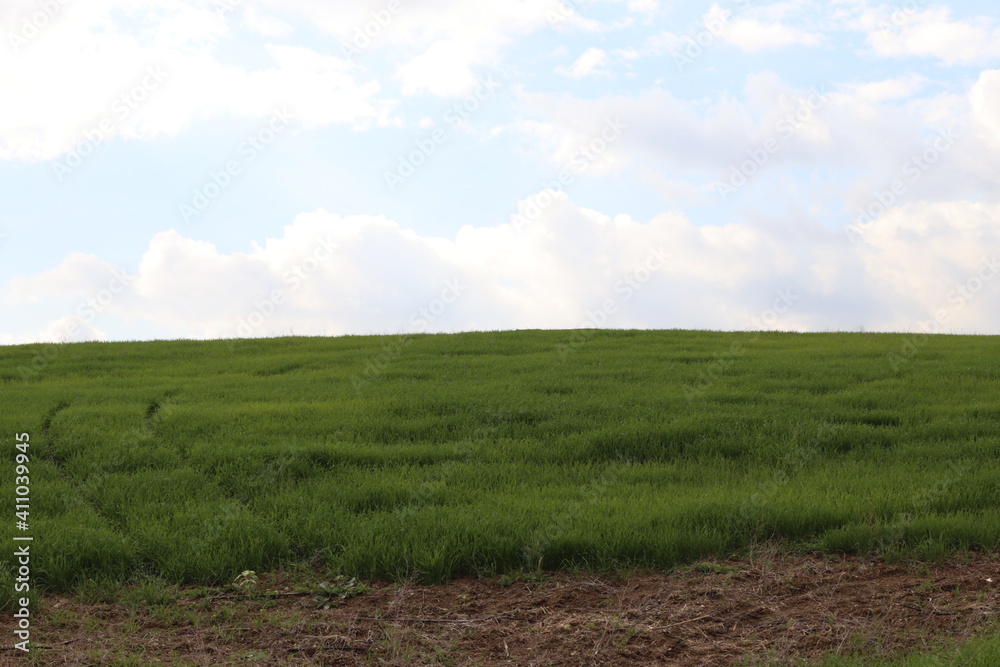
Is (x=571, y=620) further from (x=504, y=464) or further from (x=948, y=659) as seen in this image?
(x=504, y=464)

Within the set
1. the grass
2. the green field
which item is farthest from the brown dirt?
the green field

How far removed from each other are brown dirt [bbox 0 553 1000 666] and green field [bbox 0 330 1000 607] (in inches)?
17.2

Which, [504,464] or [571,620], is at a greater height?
[504,464]

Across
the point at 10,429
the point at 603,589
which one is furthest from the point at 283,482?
the point at 10,429

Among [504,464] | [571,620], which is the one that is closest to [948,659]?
[571,620]

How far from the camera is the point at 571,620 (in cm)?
616

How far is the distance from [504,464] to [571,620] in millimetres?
4024

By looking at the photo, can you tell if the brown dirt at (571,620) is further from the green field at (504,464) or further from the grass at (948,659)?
the green field at (504,464)

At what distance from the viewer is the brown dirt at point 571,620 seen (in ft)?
18.6

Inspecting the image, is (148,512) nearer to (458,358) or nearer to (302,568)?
(302,568)

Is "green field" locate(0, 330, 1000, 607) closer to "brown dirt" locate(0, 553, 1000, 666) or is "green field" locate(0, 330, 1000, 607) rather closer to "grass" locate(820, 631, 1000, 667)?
"brown dirt" locate(0, 553, 1000, 666)

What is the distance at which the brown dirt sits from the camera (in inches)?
223

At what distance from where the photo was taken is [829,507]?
816 centimetres

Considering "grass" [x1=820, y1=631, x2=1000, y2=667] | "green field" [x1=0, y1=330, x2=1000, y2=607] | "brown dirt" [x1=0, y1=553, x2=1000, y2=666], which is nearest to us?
"grass" [x1=820, y1=631, x2=1000, y2=667]
